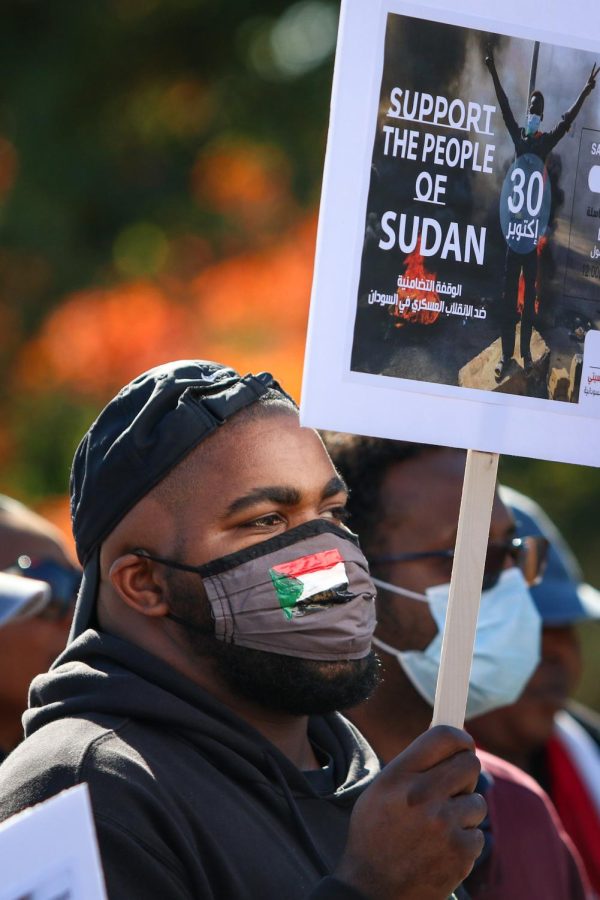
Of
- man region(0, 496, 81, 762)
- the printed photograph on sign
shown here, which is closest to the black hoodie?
the printed photograph on sign

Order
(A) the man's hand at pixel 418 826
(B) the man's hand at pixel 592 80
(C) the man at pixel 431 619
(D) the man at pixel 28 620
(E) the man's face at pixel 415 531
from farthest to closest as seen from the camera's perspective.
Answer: (D) the man at pixel 28 620 < (E) the man's face at pixel 415 531 < (C) the man at pixel 431 619 < (B) the man's hand at pixel 592 80 < (A) the man's hand at pixel 418 826

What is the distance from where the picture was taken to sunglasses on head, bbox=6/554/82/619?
4824 millimetres

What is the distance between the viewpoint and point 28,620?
15.6 feet

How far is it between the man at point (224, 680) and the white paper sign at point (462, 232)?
0.48 metres

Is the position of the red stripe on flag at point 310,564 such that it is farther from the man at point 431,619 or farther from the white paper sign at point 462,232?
the man at point 431,619

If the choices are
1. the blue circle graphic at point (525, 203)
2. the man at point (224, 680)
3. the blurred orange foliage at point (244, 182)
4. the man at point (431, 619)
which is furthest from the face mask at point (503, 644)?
the blurred orange foliage at point (244, 182)

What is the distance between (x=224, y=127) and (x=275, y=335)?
1.80 metres

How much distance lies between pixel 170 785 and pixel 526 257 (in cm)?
118

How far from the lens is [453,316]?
7.84 feet

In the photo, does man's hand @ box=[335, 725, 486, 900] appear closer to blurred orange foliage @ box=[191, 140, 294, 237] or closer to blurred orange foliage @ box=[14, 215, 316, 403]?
blurred orange foliage @ box=[14, 215, 316, 403]

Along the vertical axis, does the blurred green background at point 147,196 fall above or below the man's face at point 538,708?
above

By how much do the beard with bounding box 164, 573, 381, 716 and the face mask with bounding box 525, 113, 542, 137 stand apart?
3.62 ft

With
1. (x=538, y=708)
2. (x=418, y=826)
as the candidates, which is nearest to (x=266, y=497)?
(x=418, y=826)

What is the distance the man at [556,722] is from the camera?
4.97 meters
